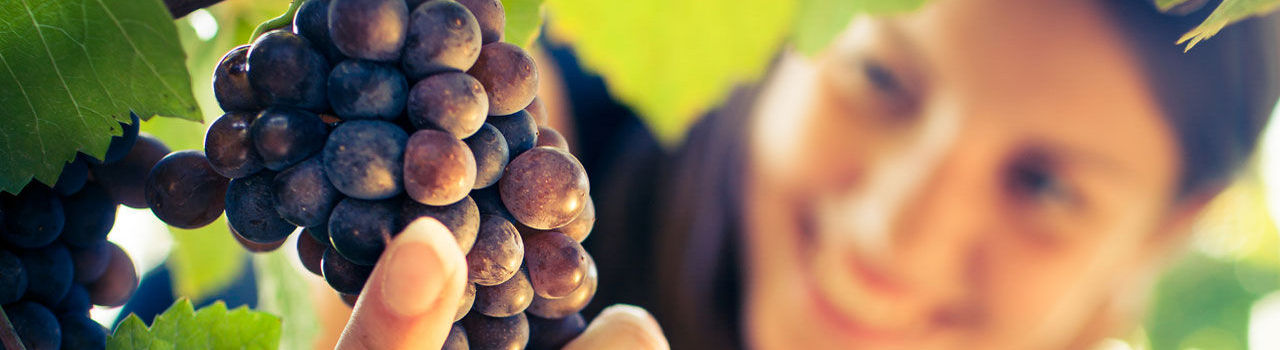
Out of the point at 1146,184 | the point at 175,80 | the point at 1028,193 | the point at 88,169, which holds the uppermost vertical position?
the point at 1146,184

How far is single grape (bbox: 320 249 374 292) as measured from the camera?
1.03ft

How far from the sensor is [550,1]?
53 cm

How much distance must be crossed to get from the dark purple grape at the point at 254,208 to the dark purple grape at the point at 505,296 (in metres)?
0.09

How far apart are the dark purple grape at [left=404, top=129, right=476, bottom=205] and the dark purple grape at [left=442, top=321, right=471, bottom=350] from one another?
0.08 meters

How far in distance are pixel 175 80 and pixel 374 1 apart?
Answer: 84mm

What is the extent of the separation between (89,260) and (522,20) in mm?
267

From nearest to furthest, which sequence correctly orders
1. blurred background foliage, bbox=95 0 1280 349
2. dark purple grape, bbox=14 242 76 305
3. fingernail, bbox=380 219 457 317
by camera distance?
1. fingernail, bbox=380 219 457 317
2. dark purple grape, bbox=14 242 76 305
3. blurred background foliage, bbox=95 0 1280 349

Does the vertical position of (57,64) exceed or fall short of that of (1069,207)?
it falls short

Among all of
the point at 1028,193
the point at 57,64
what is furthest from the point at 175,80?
the point at 1028,193

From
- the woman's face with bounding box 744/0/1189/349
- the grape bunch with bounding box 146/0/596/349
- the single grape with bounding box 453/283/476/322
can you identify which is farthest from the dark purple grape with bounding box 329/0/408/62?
the woman's face with bounding box 744/0/1189/349

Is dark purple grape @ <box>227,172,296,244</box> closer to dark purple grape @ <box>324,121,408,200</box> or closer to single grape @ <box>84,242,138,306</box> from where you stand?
dark purple grape @ <box>324,121,408,200</box>

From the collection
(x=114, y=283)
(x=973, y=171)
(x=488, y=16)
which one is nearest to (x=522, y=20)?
(x=488, y=16)

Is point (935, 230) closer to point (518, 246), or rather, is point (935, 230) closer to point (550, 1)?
point (550, 1)

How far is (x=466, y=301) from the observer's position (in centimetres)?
32
